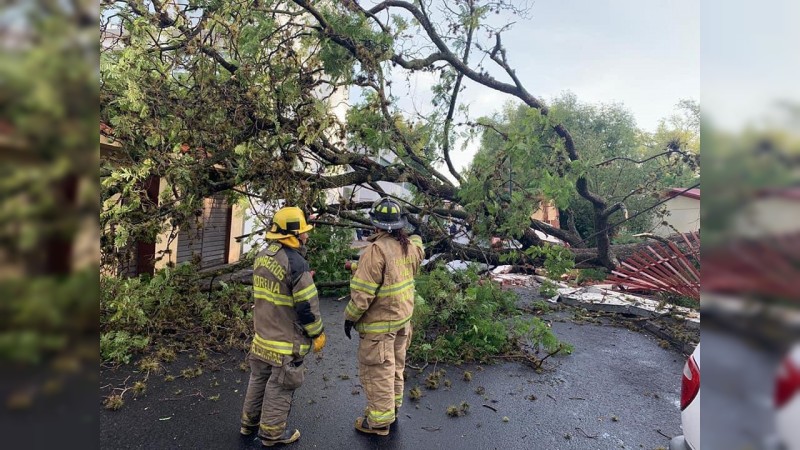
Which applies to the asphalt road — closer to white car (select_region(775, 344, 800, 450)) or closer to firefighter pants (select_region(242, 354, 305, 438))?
firefighter pants (select_region(242, 354, 305, 438))

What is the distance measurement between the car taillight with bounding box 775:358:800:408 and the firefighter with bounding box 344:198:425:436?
9.66ft

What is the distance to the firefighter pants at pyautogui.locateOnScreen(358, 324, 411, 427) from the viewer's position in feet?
11.0

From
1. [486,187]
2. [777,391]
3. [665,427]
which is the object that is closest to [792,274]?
[777,391]

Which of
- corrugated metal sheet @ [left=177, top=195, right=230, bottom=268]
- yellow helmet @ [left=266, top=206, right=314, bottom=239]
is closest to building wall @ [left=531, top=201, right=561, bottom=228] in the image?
yellow helmet @ [left=266, top=206, right=314, bottom=239]

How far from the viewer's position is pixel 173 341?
5.20m

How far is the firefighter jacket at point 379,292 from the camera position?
341 centimetres

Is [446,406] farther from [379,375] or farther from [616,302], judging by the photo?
[616,302]

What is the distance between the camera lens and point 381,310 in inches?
137

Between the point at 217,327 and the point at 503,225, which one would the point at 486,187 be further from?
the point at 217,327

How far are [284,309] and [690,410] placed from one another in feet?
8.59

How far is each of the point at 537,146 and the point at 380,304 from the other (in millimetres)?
3094

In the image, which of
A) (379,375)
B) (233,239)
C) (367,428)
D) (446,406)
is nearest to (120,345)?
(367,428)

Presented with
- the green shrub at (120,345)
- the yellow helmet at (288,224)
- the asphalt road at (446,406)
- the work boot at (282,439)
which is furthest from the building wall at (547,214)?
the green shrub at (120,345)

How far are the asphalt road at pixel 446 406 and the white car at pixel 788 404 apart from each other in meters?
3.05
